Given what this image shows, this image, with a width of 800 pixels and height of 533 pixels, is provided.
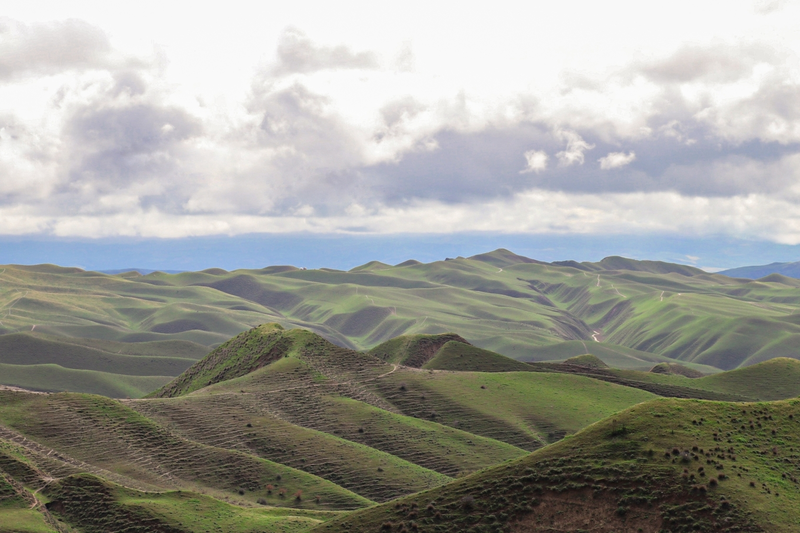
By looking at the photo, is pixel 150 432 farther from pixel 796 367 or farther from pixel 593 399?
pixel 796 367

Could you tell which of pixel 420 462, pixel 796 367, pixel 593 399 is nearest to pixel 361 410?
pixel 420 462

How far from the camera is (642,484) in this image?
55.8 m

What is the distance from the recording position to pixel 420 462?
105 meters

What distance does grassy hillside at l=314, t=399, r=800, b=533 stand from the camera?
175ft

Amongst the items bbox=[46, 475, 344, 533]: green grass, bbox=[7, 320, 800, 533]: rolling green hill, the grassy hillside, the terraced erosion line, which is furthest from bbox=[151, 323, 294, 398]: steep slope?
the grassy hillside

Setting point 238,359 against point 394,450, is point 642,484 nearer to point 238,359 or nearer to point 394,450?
point 394,450

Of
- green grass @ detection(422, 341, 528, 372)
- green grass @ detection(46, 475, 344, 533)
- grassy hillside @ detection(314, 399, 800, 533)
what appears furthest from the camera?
green grass @ detection(422, 341, 528, 372)

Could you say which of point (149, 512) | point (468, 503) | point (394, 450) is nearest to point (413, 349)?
point (394, 450)

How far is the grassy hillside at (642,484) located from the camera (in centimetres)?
5331

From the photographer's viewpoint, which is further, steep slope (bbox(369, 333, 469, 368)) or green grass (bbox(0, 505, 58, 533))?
steep slope (bbox(369, 333, 469, 368))

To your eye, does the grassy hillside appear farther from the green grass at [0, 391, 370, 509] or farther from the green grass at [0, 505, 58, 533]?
the green grass at [0, 391, 370, 509]

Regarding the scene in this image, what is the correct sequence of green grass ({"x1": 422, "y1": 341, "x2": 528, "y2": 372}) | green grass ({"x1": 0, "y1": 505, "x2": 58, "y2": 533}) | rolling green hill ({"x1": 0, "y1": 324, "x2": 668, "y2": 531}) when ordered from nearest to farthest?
green grass ({"x1": 0, "y1": 505, "x2": 58, "y2": 533}) < rolling green hill ({"x1": 0, "y1": 324, "x2": 668, "y2": 531}) < green grass ({"x1": 422, "y1": 341, "x2": 528, "y2": 372})

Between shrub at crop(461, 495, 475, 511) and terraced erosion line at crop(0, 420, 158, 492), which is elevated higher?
shrub at crop(461, 495, 475, 511)

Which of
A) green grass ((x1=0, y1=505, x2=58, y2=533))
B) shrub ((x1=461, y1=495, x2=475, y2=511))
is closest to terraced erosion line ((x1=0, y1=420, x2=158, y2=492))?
green grass ((x1=0, y1=505, x2=58, y2=533))
